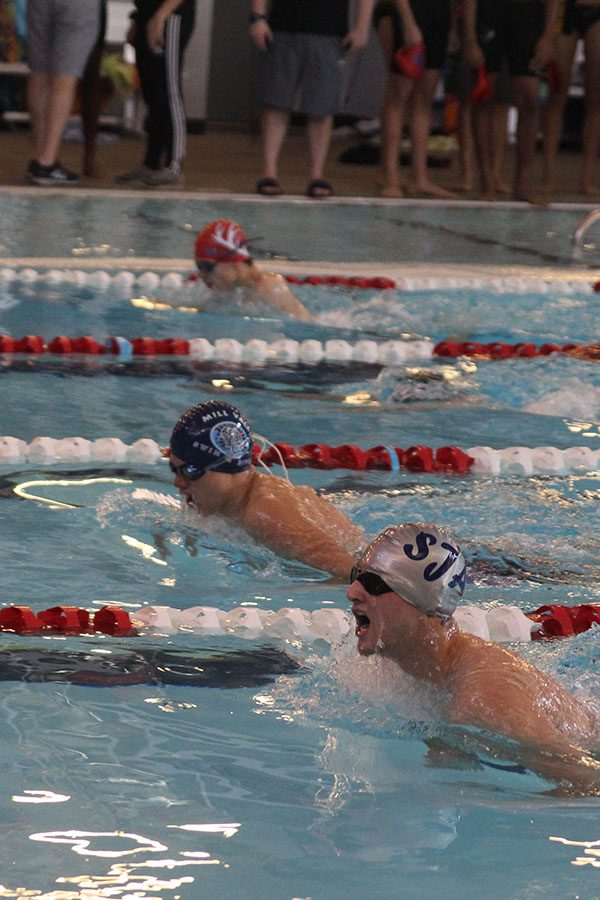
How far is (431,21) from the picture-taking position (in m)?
9.53

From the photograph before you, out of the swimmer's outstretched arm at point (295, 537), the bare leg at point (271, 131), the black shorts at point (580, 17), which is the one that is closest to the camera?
the swimmer's outstretched arm at point (295, 537)

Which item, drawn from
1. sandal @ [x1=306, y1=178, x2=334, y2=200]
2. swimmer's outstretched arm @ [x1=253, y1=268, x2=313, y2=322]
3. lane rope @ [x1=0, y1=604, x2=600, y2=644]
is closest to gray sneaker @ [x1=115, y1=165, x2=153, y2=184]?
sandal @ [x1=306, y1=178, x2=334, y2=200]

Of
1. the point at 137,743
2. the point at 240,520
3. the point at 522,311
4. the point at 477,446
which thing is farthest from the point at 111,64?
the point at 137,743

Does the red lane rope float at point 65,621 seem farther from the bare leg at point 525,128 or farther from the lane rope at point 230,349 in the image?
the bare leg at point 525,128

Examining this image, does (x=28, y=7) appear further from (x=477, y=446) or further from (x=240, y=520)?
(x=240, y=520)

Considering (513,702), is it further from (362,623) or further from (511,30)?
(511,30)

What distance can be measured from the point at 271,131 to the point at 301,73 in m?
0.45

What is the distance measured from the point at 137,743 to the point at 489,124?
7.91m

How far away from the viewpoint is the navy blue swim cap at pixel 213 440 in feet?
11.8

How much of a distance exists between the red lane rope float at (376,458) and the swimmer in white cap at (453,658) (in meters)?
1.77

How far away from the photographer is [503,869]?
7.45ft

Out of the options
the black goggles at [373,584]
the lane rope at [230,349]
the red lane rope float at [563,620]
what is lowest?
the red lane rope float at [563,620]

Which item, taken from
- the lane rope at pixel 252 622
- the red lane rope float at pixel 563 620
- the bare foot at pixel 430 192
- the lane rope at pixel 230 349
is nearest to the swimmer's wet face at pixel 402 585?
the lane rope at pixel 252 622

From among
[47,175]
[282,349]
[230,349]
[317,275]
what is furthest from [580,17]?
[230,349]
